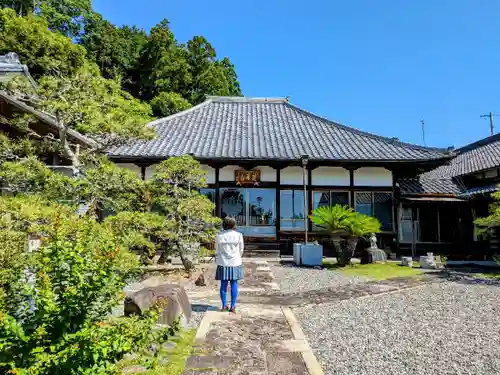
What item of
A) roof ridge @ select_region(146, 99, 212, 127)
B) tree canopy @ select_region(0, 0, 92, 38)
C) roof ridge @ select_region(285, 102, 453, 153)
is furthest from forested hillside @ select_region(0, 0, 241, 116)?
roof ridge @ select_region(285, 102, 453, 153)

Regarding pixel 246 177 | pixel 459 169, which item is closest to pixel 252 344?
pixel 246 177

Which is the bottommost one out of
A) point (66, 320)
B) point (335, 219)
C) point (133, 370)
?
point (133, 370)

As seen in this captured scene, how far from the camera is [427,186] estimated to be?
1619cm

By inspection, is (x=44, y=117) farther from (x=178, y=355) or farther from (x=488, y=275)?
(x=488, y=275)

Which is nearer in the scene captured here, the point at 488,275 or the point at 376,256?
the point at 488,275

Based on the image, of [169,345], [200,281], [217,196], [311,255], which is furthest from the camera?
[217,196]

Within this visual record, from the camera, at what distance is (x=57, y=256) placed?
2.59 m

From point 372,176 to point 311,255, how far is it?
5.15 m

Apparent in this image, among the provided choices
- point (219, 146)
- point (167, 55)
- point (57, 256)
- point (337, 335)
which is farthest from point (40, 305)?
point (167, 55)

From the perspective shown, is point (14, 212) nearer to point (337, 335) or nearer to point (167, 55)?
point (337, 335)

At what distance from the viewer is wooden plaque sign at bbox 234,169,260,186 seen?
13930 mm

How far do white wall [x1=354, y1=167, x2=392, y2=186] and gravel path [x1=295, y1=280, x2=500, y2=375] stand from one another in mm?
7400

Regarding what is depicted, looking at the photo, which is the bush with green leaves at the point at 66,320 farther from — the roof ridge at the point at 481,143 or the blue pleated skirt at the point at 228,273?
the roof ridge at the point at 481,143

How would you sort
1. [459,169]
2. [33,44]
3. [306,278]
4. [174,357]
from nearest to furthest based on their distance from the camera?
1. [174,357]
2. [306,278]
3. [459,169]
4. [33,44]
